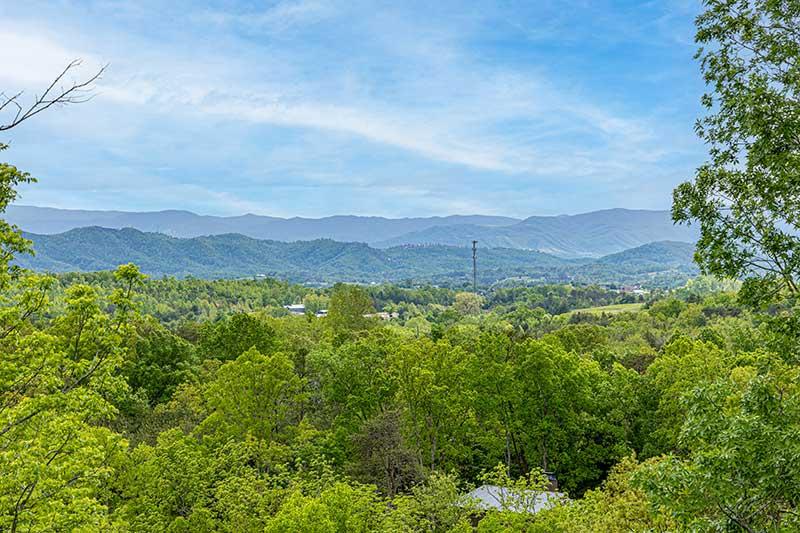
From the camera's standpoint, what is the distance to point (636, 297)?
15000 cm

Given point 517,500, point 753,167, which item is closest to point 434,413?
point 517,500

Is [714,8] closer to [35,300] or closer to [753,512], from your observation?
[753,512]

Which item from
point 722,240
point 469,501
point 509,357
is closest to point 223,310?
point 509,357

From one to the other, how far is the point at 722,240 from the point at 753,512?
13.8 ft

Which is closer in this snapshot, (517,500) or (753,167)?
(753,167)

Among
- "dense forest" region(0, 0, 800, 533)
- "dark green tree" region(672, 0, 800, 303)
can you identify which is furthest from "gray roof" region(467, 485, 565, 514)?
"dark green tree" region(672, 0, 800, 303)

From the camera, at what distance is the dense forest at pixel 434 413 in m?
8.69

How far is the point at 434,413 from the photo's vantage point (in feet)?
83.3

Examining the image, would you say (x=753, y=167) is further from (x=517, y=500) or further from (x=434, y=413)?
(x=434, y=413)

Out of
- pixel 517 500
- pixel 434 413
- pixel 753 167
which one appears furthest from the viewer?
pixel 434 413

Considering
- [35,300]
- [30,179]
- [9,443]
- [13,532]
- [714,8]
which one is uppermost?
[714,8]

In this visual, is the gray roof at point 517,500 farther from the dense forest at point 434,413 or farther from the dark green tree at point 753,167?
the dark green tree at point 753,167

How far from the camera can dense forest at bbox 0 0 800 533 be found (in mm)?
8688

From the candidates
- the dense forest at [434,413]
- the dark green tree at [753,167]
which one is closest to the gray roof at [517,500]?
the dense forest at [434,413]
